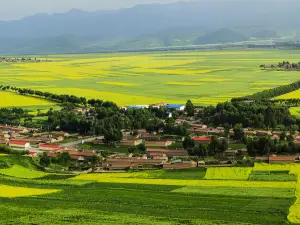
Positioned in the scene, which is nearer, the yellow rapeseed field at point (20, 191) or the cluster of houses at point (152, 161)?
the yellow rapeseed field at point (20, 191)

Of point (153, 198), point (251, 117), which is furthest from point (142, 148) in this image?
point (153, 198)

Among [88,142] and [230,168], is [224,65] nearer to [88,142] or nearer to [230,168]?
[88,142]

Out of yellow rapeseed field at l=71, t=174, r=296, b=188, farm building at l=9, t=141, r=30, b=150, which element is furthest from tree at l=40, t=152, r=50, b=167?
farm building at l=9, t=141, r=30, b=150

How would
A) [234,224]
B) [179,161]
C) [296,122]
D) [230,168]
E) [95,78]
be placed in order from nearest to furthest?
[234,224]
[230,168]
[179,161]
[296,122]
[95,78]

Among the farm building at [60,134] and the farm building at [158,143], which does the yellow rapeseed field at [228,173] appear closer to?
the farm building at [158,143]

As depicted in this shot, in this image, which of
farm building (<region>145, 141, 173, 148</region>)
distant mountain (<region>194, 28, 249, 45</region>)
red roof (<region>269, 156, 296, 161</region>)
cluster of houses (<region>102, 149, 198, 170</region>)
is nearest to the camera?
red roof (<region>269, 156, 296, 161</region>)

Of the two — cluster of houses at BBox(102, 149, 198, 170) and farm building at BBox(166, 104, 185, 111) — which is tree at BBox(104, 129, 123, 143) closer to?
cluster of houses at BBox(102, 149, 198, 170)

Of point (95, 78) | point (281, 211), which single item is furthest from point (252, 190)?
point (95, 78)

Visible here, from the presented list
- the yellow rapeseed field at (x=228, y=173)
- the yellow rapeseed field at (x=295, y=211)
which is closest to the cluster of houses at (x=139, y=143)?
the yellow rapeseed field at (x=228, y=173)
